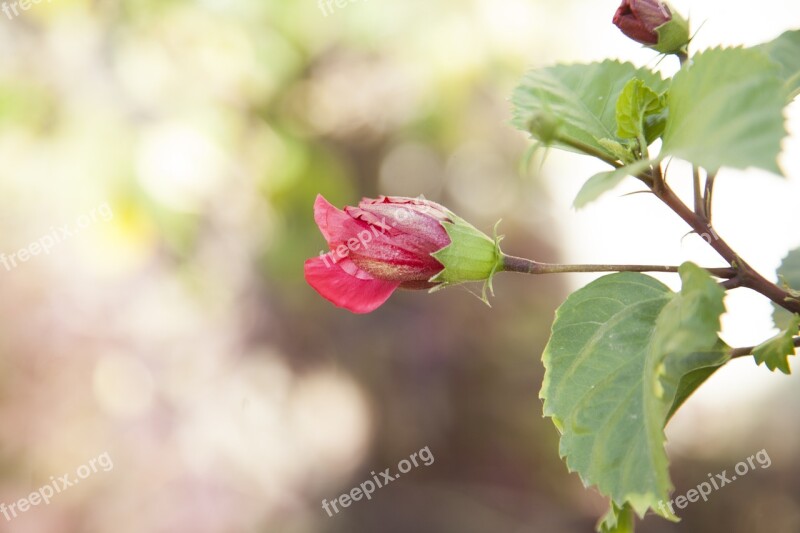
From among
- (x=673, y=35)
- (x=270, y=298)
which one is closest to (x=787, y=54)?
(x=673, y=35)

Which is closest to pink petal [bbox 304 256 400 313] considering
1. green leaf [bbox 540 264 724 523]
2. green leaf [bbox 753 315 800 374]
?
green leaf [bbox 540 264 724 523]

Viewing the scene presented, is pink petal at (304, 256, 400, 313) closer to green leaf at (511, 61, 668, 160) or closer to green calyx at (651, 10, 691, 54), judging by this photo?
green leaf at (511, 61, 668, 160)

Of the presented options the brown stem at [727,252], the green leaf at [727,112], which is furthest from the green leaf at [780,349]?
the green leaf at [727,112]

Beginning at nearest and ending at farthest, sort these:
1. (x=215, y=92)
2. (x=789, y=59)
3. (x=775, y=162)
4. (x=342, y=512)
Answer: (x=775, y=162), (x=789, y=59), (x=215, y=92), (x=342, y=512)

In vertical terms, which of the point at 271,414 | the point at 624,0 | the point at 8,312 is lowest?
the point at 271,414

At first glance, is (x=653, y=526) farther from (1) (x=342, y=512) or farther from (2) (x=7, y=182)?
(2) (x=7, y=182)

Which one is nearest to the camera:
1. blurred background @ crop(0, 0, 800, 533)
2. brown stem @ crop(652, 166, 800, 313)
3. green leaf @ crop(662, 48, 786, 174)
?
green leaf @ crop(662, 48, 786, 174)

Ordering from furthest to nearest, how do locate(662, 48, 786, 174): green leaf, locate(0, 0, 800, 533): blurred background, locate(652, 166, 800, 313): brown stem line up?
locate(0, 0, 800, 533): blurred background, locate(652, 166, 800, 313): brown stem, locate(662, 48, 786, 174): green leaf

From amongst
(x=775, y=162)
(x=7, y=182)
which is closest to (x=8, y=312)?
(x=7, y=182)
